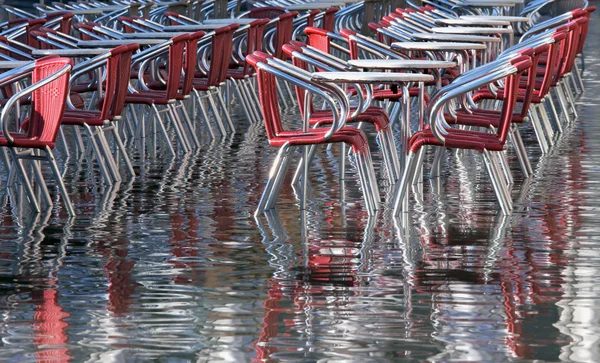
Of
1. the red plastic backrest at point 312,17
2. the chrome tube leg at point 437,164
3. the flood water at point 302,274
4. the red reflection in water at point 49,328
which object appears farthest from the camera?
the red plastic backrest at point 312,17

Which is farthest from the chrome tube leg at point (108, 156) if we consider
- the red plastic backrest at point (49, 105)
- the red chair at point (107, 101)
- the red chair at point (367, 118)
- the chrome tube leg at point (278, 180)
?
the chrome tube leg at point (278, 180)

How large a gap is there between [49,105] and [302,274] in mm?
2018

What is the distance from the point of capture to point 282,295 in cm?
550

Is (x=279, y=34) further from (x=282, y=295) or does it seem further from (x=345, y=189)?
(x=282, y=295)

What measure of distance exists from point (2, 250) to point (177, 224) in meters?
1.00

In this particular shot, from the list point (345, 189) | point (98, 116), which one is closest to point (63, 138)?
point (98, 116)

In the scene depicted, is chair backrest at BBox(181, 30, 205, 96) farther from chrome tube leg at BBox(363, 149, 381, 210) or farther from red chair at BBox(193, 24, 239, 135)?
chrome tube leg at BBox(363, 149, 381, 210)

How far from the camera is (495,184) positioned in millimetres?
7176

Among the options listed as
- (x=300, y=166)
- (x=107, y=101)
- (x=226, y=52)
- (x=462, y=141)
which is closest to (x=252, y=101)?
(x=226, y=52)

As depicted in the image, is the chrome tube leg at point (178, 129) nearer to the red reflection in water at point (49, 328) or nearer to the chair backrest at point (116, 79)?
the chair backrest at point (116, 79)

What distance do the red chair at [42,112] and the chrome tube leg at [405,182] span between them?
66.9 inches

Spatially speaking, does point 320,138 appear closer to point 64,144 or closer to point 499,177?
point 499,177

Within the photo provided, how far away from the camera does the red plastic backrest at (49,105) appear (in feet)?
23.4

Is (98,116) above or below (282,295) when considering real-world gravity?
above
